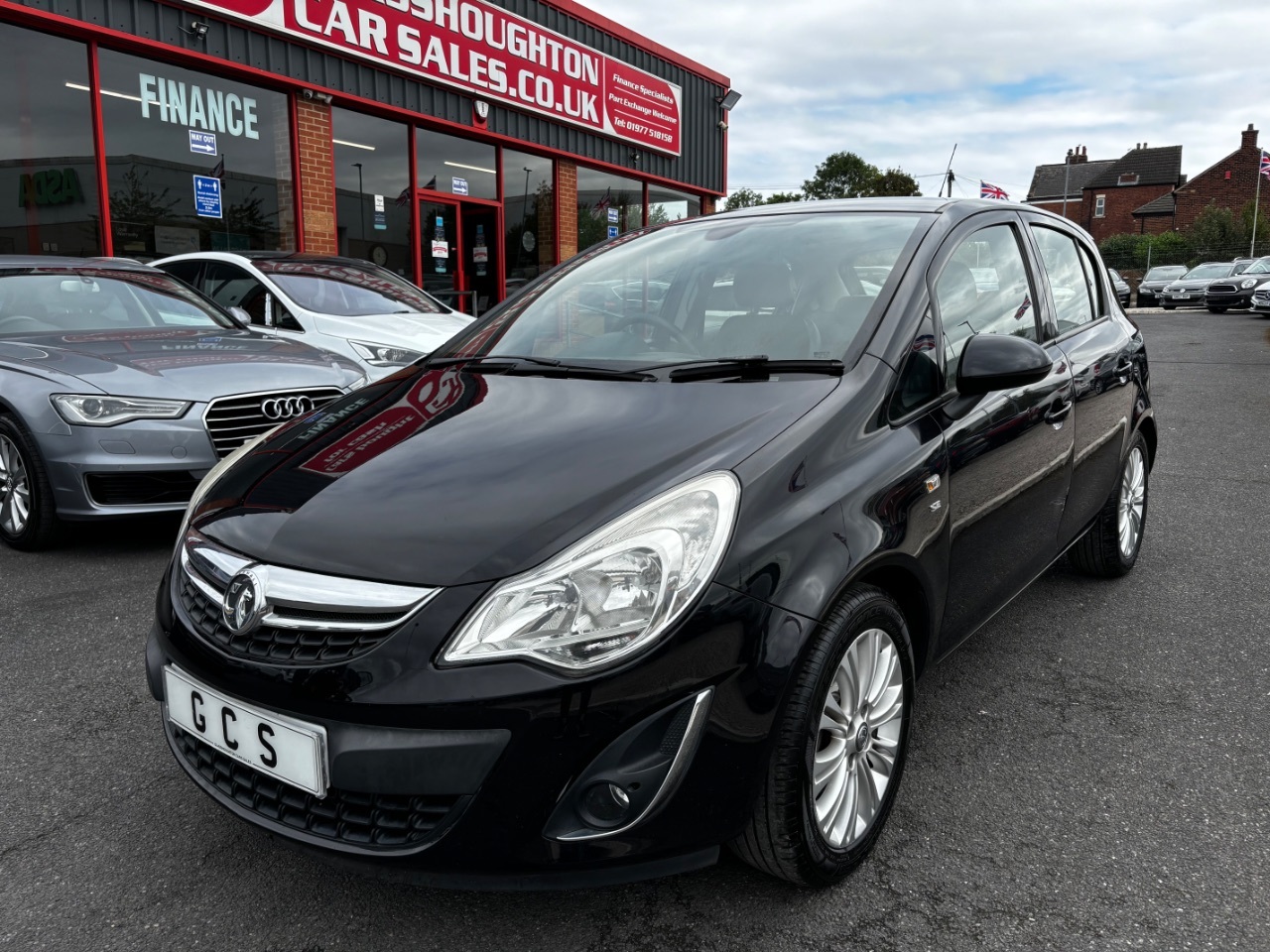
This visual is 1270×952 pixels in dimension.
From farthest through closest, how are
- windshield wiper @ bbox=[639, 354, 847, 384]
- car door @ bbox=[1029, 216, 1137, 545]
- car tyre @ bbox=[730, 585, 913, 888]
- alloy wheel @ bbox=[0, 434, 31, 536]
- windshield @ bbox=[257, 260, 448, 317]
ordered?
windshield @ bbox=[257, 260, 448, 317] → alloy wheel @ bbox=[0, 434, 31, 536] → car door @ bbox=[1029, 216, 1137, 545] → windshield wiper @ bbox=[639, 354, 847, 384] → car tyre @ bbox=[730, 585, 913, 888]

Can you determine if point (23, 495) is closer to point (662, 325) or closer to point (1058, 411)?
point (662, 325)

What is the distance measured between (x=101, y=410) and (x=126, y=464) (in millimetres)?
269

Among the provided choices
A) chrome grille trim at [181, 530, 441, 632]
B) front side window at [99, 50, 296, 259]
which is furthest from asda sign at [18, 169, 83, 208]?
chrome grille trim at [181, 530, 441, 632]

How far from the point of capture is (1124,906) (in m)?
2.01

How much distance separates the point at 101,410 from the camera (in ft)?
14.0

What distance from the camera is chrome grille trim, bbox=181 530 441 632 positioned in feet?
5.66

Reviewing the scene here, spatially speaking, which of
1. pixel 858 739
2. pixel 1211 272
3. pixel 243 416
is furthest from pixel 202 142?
pixel 1211 272

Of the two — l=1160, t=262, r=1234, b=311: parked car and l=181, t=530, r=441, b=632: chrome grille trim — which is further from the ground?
l=1160, t=262, r=1234, b=311: parked car

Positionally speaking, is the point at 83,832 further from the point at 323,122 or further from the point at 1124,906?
the point at 323,122

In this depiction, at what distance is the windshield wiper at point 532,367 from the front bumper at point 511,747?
0.93 m

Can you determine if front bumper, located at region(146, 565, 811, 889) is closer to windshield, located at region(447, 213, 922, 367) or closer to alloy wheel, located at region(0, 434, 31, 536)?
windshield, located at region(447, 213, 922, 367)

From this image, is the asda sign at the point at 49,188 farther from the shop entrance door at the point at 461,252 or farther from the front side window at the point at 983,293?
the front side window at the point at 983,293

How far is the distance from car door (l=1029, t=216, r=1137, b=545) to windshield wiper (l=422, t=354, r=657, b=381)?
63.4 inches

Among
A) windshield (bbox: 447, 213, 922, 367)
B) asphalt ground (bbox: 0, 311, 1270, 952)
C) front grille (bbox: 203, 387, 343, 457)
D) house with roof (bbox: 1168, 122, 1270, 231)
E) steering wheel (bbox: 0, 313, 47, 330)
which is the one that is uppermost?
house with roof (bbox: 1168, 122, 1270, 231)
